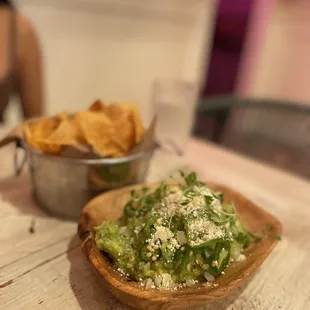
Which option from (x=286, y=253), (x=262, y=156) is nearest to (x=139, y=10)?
(x=262, y=156)

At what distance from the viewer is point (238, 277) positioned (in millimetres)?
509

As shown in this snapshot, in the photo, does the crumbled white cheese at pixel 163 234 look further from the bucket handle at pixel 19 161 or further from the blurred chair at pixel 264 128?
the blurred chair at pixel 264 128

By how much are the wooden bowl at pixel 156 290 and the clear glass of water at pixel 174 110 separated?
473 mm

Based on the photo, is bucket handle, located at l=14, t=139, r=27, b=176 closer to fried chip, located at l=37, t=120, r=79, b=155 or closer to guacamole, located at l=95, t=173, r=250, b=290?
fried chip, located at l=37, t=120, r=79, b=155

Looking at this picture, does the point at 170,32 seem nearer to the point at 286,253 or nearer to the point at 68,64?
the point at 68,64

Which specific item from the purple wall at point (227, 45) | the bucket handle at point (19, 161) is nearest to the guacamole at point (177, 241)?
the bucket handle at point (19, 161)

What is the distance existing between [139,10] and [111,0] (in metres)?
0.21

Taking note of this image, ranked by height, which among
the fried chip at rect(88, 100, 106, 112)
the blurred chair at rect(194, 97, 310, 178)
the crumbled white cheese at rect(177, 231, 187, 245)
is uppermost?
the fried chip at rect(88, 100, 106, 112)

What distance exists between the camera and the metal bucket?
689mm

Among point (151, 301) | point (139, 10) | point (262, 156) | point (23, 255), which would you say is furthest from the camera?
point (139, 10)

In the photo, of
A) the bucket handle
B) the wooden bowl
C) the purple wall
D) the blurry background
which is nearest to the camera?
the wooden bowl

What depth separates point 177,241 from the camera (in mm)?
537

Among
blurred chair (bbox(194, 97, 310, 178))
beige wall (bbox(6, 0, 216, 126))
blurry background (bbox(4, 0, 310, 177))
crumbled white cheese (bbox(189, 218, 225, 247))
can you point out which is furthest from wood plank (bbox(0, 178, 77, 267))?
beige wall (bbox(6, 0, 216, 126))

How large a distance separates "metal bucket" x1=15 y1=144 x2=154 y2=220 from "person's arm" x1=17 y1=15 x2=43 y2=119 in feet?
3.26
